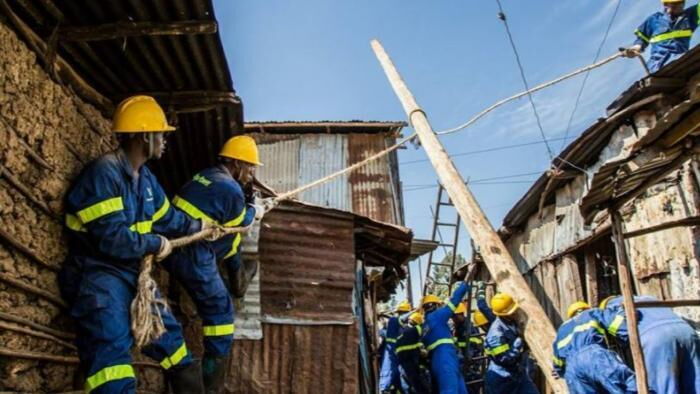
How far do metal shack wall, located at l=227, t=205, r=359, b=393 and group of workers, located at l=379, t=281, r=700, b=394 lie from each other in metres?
1.76

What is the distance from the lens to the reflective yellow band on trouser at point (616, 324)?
5016 mm

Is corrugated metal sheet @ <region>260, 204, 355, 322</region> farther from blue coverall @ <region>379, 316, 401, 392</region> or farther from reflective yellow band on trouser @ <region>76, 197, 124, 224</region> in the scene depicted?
blue coverall @ <region>379, 316, 401, 392</region>

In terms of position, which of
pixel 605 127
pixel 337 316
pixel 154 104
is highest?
pixel 605 127

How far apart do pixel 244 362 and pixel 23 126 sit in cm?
312

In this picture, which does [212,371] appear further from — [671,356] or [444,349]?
[444,349]

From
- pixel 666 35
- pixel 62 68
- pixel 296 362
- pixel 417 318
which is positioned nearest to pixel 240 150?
pixel 62 68

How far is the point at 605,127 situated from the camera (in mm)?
7684

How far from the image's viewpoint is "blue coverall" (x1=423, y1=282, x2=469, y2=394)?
7965 mm

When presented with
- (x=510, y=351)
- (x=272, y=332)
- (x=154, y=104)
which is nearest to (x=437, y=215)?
(x=510, y=351)

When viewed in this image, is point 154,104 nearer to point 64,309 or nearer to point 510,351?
point 64,309

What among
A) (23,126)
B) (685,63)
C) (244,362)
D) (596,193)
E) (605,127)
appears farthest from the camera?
(605,127)

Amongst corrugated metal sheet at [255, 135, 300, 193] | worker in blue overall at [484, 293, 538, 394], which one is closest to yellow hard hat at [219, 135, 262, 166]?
worker in blue overall at [484, 293, 538, 394]

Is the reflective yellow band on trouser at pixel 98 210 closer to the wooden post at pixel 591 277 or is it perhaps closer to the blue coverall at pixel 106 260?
the blue coverall at pixel 106 260

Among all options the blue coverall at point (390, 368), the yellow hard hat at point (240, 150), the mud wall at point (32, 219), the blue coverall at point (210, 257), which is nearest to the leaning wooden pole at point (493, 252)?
the yellow hard hat at point (240, 150)
